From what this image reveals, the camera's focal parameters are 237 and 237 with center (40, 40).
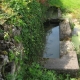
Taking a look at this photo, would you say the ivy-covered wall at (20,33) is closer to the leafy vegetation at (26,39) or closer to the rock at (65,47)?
the leafy vegetation at (26,39)

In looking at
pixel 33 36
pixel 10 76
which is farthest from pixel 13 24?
pixel 10 76

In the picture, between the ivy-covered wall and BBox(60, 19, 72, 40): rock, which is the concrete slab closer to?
the ivy-covered wall

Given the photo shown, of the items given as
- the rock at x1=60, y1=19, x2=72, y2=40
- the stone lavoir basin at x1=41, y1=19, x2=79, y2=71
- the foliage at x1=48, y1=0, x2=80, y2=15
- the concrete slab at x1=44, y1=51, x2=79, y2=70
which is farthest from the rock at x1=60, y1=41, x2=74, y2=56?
the foliage at x1=48, y1=0, x2=80, y2=15

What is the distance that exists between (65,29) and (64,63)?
3.01 meters

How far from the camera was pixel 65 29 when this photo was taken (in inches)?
444

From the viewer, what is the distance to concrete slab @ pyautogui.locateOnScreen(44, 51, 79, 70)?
27.5 feet

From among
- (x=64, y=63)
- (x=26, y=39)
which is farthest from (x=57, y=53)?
(x=26, y=39)

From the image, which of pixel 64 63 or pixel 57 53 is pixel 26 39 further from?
pixel 57 53

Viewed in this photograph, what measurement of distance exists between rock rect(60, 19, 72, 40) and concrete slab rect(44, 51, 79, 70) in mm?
1771

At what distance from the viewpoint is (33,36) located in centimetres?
840

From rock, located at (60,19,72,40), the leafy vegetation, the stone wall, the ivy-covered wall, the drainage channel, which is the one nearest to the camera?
the stone wall

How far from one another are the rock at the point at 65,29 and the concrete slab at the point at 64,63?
1.77 meters

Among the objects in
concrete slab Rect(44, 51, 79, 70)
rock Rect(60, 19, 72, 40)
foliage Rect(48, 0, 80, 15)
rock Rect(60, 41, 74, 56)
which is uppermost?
foliage Rect(48, 0, 80, 15)

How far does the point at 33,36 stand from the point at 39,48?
988 mm
